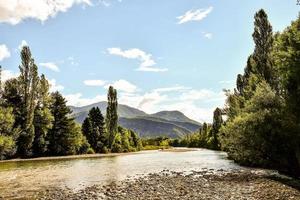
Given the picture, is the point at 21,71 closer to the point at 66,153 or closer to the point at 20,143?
the point at 20,143

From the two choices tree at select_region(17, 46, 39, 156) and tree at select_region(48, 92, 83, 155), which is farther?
tree at select_region(48, 92, 83, 155)

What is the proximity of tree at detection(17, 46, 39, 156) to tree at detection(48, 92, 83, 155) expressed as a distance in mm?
9816

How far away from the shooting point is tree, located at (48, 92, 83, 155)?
280ft

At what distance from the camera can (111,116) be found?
329 feet

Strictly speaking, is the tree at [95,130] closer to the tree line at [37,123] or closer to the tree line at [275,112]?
the tree line at [37,123]

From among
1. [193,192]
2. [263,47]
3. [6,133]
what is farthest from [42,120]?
[193,192]

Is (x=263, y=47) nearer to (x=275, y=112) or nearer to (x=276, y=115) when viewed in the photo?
(x=275, y=112)

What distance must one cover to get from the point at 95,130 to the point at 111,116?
656 cm

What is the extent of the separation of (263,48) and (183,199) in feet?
124

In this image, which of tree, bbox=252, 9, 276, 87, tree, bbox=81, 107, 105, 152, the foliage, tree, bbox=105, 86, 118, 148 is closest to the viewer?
the foliage

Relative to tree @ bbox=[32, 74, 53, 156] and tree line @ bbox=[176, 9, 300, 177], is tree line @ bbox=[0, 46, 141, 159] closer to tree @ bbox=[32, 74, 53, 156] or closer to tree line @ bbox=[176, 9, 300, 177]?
tree @ bbox=[32, 74, 53, 156]

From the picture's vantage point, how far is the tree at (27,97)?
7400cm

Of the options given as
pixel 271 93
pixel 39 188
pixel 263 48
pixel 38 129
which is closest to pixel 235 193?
pixel 39 188

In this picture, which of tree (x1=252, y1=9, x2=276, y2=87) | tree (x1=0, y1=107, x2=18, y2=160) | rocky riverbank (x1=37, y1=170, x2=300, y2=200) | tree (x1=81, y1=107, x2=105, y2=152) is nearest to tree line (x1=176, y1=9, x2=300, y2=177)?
tree (x1=252, y1=9, x2=276, y2=87)
